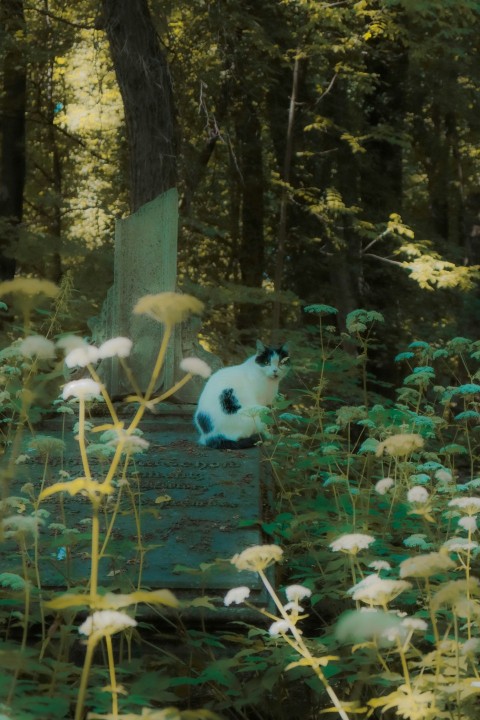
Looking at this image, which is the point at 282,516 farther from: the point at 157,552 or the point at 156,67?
the point at 156,67

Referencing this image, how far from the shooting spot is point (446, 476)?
16.2ft

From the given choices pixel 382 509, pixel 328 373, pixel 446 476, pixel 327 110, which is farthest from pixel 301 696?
pixel 327 110

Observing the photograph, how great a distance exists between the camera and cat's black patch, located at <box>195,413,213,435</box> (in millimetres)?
7930

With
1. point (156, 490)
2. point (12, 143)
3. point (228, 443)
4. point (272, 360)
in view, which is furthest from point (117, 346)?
point (12, 143)

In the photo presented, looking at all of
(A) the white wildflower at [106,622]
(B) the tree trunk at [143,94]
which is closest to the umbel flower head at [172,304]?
(A) the white wildflower at [106,622]

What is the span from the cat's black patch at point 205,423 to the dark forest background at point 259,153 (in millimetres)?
5158

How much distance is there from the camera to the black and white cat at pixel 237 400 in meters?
7.84

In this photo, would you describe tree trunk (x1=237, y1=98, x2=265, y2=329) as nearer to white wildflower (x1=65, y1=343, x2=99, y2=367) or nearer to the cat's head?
the cat's head

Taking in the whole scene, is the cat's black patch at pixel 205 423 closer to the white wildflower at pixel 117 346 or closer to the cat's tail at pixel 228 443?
the cat's tail at pixel 228 443

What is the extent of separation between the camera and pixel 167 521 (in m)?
6.30

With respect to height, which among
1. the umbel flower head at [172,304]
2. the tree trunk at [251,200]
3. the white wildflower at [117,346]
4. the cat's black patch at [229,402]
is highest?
the tree trunk at [251,200]

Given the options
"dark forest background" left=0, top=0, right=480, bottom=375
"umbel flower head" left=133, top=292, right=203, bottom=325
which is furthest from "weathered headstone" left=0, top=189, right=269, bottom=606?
"dark forest background" left=0, top=0, right=480, bottom=375

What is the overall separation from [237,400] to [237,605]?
2.66 meters

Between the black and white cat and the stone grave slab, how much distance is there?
6.5 inches
